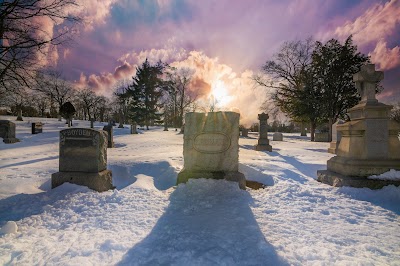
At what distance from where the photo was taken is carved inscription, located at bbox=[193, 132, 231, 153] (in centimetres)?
487

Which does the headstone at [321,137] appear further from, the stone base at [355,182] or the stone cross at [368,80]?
the stone base at [355,182]

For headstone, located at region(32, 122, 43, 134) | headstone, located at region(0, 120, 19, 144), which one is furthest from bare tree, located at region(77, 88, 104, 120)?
headstone, located at region(0, 120, 19, 144)

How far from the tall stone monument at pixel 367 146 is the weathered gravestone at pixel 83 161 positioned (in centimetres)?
552

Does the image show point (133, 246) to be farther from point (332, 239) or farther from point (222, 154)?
point (222, 154)

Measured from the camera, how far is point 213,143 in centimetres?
488

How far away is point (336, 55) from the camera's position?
21.7m

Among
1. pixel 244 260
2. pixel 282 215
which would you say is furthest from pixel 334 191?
pixel 244 260

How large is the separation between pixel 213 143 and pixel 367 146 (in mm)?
3689

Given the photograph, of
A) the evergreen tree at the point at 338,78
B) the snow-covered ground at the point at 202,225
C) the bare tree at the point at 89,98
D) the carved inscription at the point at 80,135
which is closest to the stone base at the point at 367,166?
the snow-covered ground at the point at 202,225

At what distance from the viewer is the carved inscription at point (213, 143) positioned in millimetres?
4871

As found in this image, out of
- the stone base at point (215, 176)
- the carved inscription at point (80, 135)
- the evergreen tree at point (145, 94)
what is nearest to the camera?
the stone base at point (215, 176)

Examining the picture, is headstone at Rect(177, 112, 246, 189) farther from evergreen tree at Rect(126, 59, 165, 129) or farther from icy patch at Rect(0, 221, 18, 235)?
evergreen tree at Rect(126, 59, 165, 129)

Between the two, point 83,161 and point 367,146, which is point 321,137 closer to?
point 367,146

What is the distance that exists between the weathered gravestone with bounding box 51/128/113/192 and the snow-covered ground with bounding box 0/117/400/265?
0.40 meters
